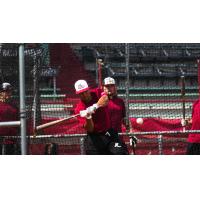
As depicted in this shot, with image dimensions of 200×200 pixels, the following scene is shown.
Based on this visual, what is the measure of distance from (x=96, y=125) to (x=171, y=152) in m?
2.19

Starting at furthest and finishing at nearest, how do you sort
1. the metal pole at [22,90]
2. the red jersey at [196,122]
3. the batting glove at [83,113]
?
1. the red jersey at [196,122]
2. the batting glove at [83,113]
3. the metal pole at [22,90]

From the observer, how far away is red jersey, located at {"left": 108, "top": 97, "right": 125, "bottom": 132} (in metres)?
6.93

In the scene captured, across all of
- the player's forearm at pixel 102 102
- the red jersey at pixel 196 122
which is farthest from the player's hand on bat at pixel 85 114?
the red jersey at pixel 196 122

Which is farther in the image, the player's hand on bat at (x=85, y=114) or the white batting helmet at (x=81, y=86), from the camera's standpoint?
the white batting helmet at (x=81, y=86)

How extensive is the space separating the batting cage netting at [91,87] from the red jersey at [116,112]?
6.4 inches

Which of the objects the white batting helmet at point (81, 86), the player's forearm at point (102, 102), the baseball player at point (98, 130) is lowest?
the baseball player at point (98, 130)

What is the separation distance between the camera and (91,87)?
8.08 m

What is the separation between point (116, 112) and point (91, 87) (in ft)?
3.87

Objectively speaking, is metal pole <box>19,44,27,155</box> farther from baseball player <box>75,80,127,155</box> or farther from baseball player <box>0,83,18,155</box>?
baseball player <box>75,80,127,155</box>

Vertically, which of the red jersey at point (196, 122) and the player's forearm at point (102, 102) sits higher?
the player's forearm at point (102, 102)

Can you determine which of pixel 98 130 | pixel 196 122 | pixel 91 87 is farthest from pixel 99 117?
pixel 91 87

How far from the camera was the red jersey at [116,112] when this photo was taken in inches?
273

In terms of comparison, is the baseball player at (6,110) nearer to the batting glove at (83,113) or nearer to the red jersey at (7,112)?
the red jersey at (7,112)

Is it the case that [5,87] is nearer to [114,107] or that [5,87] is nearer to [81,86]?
[81,86]
